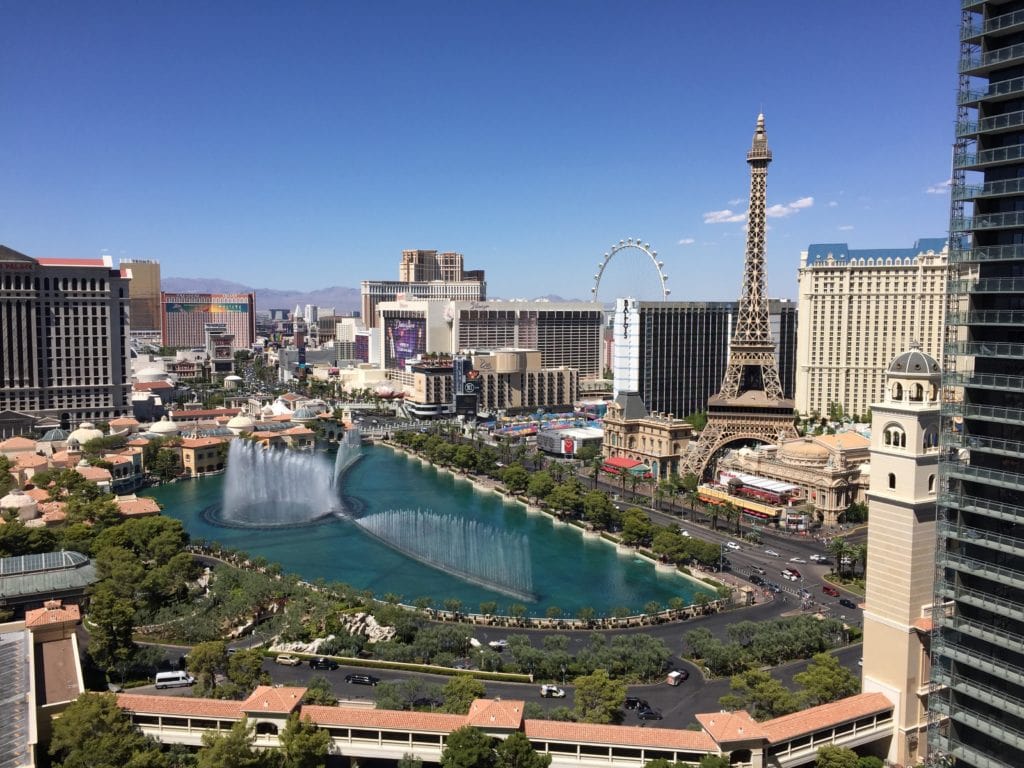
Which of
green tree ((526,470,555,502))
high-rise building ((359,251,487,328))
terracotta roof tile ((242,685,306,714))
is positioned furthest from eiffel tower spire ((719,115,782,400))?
high-rise building ((359,251,487,328))

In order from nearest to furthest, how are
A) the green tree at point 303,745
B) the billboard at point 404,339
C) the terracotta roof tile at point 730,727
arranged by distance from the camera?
1. the green tree at point 303,745
2. the terracotta roof tile at point 730,727
3. the billboard at point 404,339

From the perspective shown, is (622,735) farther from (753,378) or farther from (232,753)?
(753,378)

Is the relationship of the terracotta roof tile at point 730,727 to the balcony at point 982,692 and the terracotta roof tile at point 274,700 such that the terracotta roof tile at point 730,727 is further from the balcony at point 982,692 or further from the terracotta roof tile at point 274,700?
the terracotta roof tile at point 274,700

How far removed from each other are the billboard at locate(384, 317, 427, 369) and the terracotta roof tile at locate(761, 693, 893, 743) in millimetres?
115860

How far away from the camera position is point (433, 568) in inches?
1914

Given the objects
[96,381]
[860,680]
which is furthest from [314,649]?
[96,381]

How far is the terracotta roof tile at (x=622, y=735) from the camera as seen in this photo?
890 inches

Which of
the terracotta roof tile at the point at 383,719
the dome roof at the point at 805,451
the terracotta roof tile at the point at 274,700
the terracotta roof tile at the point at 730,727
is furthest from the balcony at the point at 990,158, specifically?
the dome roof at the point at 805,451

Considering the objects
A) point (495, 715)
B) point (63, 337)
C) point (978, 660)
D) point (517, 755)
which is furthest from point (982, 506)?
point (63, 337)

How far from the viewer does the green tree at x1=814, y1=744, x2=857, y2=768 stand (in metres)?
22.6

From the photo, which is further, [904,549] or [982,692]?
[904,549]

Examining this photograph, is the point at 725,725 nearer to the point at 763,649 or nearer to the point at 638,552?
the point at 763,649

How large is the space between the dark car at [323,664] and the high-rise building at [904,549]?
20128 mm

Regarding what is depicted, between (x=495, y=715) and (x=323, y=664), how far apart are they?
40.0 ft
